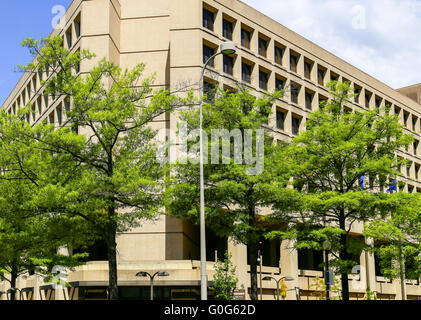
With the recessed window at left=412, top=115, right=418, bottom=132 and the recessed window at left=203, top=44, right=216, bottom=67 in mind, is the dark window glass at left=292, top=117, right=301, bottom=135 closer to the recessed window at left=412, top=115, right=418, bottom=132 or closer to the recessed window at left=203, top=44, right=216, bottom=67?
the recessed window at left=203, top=44, right=216, bottom=67

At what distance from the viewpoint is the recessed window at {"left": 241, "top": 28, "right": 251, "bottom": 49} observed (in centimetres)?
4609

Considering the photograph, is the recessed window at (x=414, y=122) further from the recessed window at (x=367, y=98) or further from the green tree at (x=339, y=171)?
the green tree at (x=339, y=171)

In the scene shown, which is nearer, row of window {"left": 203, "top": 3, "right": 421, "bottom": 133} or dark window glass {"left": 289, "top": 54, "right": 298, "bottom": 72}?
row of window {"left": 203, "top": 3, "right": 421, "bottom": 133}

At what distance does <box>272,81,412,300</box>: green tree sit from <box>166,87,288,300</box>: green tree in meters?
→ 1.53

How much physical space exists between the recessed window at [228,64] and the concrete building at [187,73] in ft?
0.33

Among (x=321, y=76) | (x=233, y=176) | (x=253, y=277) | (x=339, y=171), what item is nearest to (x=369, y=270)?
(x=321, y=76)

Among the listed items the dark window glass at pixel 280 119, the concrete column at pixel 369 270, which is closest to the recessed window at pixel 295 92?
the dark window glass at pixel 280 119

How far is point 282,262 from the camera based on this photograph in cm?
4619

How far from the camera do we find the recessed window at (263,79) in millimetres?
46875

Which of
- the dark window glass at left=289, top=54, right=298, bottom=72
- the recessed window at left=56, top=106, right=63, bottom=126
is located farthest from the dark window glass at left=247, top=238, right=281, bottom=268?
the recessed window at left=56, top=106, right=63, bottom=126

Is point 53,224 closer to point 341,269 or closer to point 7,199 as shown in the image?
point 7,199

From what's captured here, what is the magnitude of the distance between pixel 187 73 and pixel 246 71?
745 centimetres

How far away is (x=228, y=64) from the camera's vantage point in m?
43.9

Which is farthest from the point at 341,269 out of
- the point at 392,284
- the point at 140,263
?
the point at 392,284
